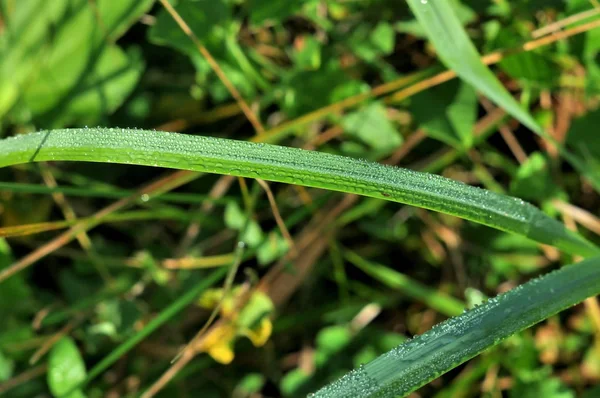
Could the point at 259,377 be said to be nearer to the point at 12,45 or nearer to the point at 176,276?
the point at 176,276

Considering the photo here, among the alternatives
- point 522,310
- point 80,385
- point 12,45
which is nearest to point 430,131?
point 522,310

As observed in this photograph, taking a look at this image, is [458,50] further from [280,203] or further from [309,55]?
[280,203]

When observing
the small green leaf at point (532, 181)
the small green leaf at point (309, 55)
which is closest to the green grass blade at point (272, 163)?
the small green leaf at point (532, 181)

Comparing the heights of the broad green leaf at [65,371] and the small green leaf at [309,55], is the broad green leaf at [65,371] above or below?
below

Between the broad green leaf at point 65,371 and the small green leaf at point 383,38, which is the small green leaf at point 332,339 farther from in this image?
the small green leaf at point 383,38

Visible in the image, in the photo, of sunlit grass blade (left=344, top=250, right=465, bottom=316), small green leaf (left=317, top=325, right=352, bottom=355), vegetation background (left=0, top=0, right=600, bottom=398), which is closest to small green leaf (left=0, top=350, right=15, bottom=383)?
vegetation background (left=0, top=0, right=600, bottom=398)

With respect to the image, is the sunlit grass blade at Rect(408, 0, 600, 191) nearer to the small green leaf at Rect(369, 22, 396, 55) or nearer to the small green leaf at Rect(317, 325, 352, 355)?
the small green leaf at Rect(369, 22, 396, 55)
